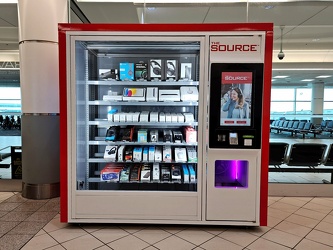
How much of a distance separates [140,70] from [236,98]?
3.74ft

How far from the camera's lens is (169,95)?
2.96 m

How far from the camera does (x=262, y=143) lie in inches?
104

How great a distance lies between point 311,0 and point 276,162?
274 cm

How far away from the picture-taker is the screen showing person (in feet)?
8.58

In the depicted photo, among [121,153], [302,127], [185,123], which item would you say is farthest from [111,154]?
[302,127]

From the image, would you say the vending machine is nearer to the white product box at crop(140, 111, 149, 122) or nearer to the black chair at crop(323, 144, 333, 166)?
the white product box at crop(140, 111, 149, 122)

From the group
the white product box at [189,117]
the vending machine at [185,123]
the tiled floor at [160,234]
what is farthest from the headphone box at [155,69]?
the tiled floor at [160,234]

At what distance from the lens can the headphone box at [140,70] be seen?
9.78ft

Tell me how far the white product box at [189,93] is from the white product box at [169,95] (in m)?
0.06

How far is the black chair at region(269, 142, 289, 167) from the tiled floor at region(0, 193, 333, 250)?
1.18m

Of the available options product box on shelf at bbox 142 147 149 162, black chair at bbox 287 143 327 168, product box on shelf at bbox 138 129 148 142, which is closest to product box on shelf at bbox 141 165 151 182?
product box on shelf at bbox 142 147 149 162

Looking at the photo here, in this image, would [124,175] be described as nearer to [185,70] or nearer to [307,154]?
[185,70]

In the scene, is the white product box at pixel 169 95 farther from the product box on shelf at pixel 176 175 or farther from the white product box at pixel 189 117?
the product box on shelf at pixel 176 175

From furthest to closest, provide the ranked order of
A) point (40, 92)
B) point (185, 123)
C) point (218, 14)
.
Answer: point (218, 14) < point (40, 92) < point (185, 123)
